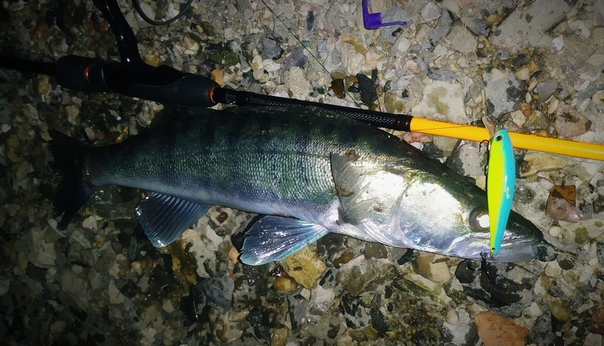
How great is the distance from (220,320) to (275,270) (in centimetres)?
63

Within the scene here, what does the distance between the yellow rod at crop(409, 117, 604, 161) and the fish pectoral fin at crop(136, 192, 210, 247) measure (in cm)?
166

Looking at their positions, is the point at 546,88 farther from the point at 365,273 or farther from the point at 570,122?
the point at 365,273

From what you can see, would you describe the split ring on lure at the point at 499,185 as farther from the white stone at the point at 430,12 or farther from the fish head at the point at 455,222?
the white stone at the point at 430,12

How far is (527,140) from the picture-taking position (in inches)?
84.2

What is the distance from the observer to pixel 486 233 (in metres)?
2.00

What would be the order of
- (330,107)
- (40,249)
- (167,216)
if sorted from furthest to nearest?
(40,249), (167,216), (330,107)

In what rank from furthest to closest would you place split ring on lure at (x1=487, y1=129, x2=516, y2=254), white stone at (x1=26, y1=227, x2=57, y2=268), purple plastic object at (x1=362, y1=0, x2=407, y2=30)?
white stone at (x1=26, y1=227, x2=57, y2=268) < purple plastic object at (x1=362, y1=0, x2=407, y2=30) < split ring on lure at (x1=487, y1=129, x2=516, y2=254)

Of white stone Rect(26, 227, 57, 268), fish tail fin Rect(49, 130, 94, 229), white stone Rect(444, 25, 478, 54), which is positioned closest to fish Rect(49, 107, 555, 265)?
fish tail fin Rect(49, 130, 94, 229)

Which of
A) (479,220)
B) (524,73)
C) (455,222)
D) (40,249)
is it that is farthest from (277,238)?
(40,249)

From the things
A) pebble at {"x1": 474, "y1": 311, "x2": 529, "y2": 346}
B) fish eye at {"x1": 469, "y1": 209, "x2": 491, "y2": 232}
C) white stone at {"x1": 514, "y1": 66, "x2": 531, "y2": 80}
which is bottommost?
pebble at {"x1": 474, "y1": 311, "x2": 529, "y2": 346}

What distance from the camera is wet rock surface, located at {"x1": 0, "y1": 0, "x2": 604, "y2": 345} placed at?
2457mm

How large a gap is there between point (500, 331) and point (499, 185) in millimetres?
1309

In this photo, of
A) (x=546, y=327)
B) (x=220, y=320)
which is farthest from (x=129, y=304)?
(x=546, y=327)

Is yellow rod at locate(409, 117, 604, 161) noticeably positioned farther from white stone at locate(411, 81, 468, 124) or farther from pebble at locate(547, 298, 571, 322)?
pebble at locate(547, 298, 571, 322)
